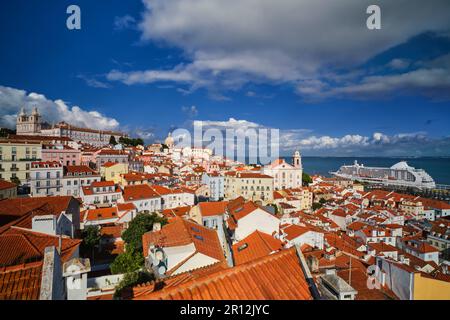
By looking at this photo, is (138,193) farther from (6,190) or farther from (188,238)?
(188,238)

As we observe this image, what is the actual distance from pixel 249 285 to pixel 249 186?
112ft

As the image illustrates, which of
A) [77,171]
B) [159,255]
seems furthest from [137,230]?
[77,171]

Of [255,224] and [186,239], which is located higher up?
[186,239]

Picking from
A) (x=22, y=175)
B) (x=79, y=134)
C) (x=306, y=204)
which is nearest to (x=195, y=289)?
(x=22, y=175)

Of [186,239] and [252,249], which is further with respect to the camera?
[252,249]

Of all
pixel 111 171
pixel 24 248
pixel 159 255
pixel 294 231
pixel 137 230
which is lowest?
pixel 294 231

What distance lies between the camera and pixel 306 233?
17.2 m

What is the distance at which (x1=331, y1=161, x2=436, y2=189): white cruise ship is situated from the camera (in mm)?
75562

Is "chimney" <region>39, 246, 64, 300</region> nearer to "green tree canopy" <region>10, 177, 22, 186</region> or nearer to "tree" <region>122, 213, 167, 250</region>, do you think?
"tree" <region>122, 213, 167, 250</region>

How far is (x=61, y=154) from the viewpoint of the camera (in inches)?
1176

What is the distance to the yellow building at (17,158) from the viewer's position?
934 inches

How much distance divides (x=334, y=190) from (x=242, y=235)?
43.0m

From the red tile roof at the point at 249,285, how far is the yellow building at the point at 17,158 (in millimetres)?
→ 29587
